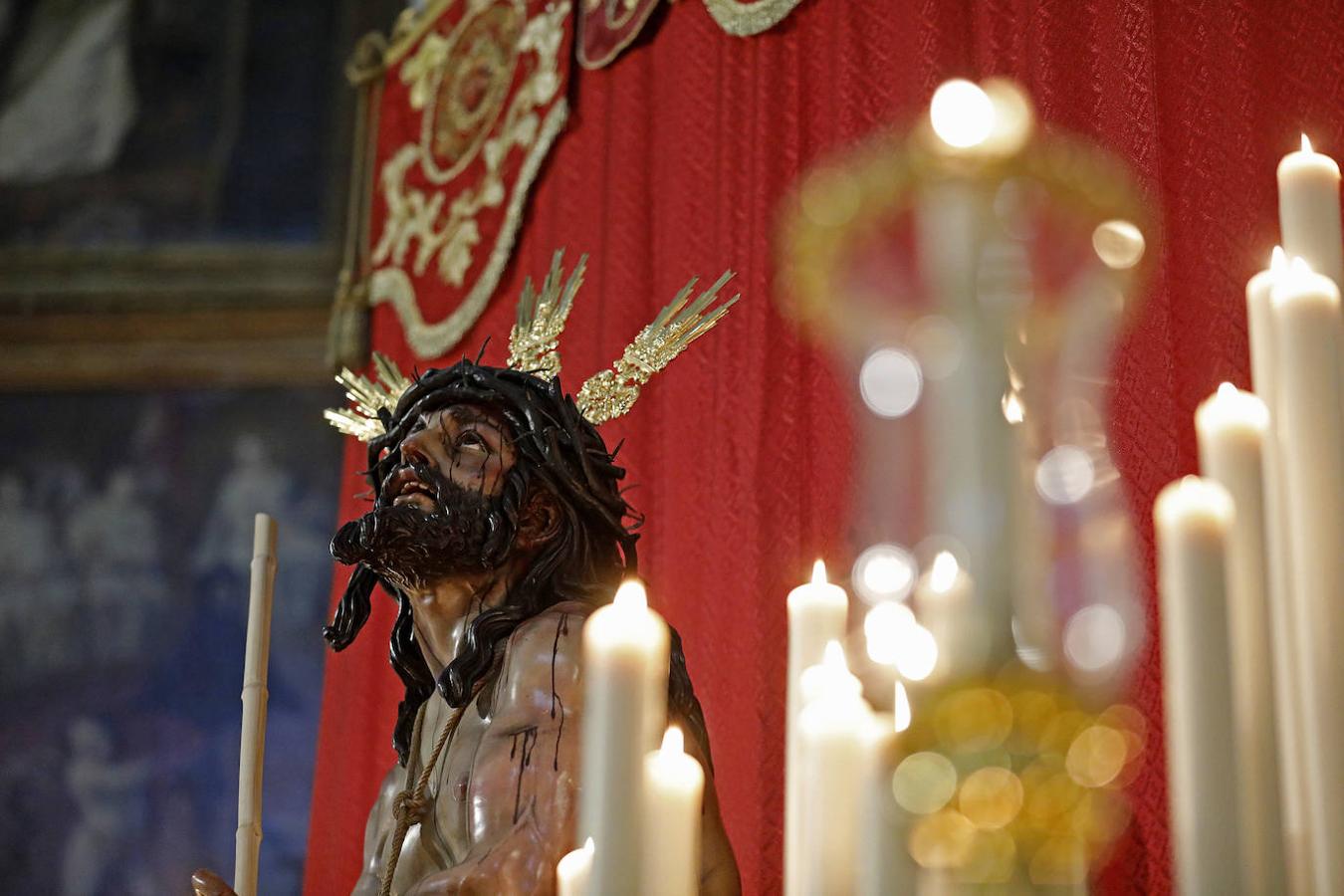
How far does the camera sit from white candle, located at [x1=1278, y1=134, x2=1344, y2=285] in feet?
2.96

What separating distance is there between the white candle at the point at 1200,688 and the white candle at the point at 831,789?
0.67 feet

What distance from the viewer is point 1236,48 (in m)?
2.71

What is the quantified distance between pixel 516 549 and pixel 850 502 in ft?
2.79

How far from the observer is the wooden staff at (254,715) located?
2.24 m

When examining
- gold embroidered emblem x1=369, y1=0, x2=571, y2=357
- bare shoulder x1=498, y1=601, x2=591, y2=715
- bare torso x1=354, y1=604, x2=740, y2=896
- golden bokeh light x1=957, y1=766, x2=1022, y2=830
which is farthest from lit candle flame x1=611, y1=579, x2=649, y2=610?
gold embroidered emblem x1=369, y1=0, x2=571, y2=357

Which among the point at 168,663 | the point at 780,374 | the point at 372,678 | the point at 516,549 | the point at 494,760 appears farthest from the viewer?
the point at 168,663

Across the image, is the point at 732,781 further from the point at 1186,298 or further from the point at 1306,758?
the point at 1306,758

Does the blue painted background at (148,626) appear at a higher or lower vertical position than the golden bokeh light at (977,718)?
higher

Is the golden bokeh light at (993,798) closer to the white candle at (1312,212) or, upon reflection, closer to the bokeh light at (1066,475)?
the bokeh light at (1066,475)

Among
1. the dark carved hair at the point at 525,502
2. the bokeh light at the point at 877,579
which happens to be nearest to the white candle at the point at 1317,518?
the bokeh light at the point at 877,579

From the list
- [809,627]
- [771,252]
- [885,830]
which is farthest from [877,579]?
[885,830]

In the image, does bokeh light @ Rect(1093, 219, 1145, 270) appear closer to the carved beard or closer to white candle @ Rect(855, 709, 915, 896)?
white candle @ Rect(855, 709, 915, 896)

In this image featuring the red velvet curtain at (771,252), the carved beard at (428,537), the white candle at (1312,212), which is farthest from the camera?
the red velvet curtain at (771,252)

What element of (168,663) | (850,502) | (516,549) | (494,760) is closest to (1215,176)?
(850,502)
